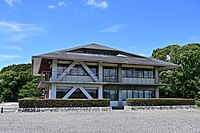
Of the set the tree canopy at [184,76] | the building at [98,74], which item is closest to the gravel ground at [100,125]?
the building at [98,74]

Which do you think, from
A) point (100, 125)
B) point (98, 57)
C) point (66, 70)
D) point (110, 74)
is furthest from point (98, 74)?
point (100, 125)

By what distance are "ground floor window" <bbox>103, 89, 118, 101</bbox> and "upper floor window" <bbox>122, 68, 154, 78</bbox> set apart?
2.23m

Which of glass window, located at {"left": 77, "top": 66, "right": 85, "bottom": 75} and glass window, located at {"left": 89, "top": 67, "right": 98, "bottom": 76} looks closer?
glass window, located at {"left": 77, "top": 66, "right": 85, "bottom": 75}

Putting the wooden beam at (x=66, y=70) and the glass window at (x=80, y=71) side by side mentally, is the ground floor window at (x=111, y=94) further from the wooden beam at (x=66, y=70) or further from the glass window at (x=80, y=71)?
the wooden beam at (x=66, y=70)

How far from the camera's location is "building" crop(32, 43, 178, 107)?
24516 mm

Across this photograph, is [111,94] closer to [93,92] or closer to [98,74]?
[93,92]

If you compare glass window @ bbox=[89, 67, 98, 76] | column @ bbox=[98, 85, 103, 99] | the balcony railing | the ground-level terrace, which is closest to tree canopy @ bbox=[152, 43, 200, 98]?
the ground-level terrace

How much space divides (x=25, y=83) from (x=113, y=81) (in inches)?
1184

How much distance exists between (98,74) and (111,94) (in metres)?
2.86

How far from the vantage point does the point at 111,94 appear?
27109 mm

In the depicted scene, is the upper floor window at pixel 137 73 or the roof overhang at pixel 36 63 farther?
the upper floor window at pixel 137 73

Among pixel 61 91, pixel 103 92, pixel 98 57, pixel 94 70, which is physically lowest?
pixel 103 92

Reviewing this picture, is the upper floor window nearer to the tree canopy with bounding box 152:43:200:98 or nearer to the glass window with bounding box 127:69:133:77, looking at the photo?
the glass window with bounding box 127:69:133:77

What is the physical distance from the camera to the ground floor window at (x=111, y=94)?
26.9 metres
